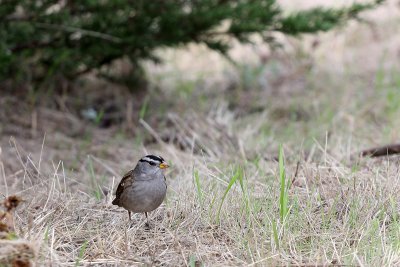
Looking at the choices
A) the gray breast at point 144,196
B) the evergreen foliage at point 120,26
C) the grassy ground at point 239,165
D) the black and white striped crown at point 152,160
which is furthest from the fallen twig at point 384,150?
the evergreen foliage at point 120,26

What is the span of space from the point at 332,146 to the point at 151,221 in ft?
8.13

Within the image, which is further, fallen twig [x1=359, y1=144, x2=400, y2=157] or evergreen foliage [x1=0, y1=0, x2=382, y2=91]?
evergreen foliage [x1=0, y1=0, x2=382, y2=91]

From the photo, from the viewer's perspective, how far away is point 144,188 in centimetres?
475

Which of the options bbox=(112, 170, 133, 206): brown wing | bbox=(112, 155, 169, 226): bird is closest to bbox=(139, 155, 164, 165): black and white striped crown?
bbox=(112, 155, 169, 226): bird

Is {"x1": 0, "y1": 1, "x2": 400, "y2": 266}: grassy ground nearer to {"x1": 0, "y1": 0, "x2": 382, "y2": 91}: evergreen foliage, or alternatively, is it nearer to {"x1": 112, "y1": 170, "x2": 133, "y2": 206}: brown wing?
{"x1": 112, "y1": 170, "x2": 133, "y2": 206}: brown wing

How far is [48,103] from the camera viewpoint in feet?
27.1

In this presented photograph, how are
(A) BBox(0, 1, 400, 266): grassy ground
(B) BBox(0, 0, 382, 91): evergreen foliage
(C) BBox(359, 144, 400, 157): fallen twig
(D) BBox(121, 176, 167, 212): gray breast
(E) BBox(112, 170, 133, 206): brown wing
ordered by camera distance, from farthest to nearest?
(B) BBox(0, 0, 382, 91): evergreen foliage
(C) BBox(359, 144, 400, 157): fallen twig
(E) BBox(112, 170, 133, 206): brown wing
(D) BBox(121, 176, 167, 212): gray breast
(A) BBox(0, 1, 400, 266): grassy ground

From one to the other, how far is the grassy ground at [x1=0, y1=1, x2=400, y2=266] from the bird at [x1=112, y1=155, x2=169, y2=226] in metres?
0.14

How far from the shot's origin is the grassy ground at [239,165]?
4164 mm

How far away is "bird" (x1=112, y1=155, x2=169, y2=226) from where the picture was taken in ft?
15.4

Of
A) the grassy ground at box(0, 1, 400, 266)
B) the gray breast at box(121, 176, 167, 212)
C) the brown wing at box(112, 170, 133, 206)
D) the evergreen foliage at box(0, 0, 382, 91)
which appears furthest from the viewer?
the evergreen foliage at box(0, 0, 382, 91)

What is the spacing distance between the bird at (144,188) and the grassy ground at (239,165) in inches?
5.4

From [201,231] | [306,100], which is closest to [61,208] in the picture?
[201,231]

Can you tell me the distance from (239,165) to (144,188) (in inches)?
25.0
